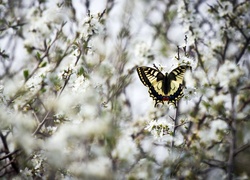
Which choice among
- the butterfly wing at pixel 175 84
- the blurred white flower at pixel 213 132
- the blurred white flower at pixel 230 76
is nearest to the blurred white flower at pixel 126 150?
the butterfly wing at pixel 175 84

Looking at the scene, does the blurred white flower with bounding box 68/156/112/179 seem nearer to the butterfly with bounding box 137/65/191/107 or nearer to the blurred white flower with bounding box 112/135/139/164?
the blurred white flower with bounding box 112/135/139/164

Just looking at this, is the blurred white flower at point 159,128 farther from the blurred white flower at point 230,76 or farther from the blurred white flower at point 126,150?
the blurred white flower at point 230,76

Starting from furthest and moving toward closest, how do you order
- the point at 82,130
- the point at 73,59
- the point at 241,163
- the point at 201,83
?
the point at 241,163 < the point at 201,83 < the point at 73,59 < the point at 82,130

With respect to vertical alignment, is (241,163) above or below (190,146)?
above

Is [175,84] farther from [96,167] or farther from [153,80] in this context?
[96,167]

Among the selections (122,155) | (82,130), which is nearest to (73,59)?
(82,130)

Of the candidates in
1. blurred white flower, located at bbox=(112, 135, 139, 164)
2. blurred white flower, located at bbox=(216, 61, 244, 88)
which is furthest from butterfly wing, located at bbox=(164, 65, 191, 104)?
blurred white flower, located at bbox=(216, 61, 244, 88)

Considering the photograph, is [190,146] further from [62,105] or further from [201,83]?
[62,105]

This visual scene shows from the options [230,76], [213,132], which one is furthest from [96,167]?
[230,76]
